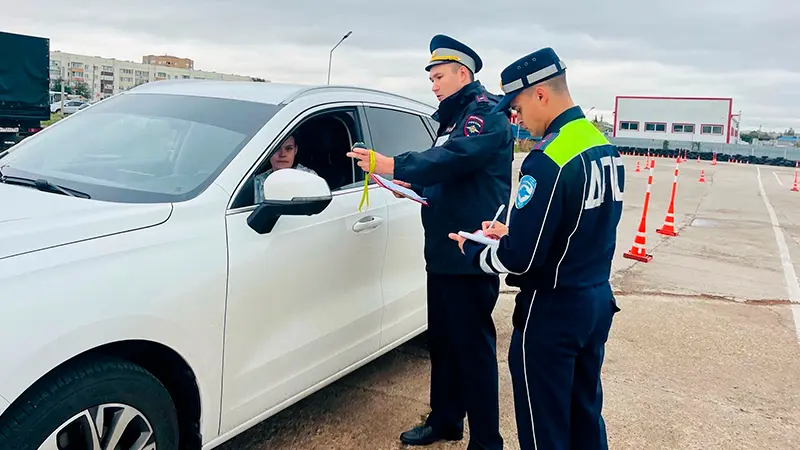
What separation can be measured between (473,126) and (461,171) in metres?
0.21

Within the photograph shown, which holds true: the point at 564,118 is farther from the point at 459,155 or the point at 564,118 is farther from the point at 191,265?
the point at 191,265

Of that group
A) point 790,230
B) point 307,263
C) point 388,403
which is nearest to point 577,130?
point 307,263

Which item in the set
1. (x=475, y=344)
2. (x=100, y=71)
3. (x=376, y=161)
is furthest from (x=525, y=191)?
(x=100, y=71)

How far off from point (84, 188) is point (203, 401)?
0.99 metres

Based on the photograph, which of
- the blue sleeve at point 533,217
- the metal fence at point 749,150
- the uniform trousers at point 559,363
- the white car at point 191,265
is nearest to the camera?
the white car at point 191,265

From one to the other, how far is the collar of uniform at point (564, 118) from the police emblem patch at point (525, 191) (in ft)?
0.73

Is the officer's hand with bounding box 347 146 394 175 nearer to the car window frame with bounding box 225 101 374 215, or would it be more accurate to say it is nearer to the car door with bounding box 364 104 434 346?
the car window frame with bounding box 225 101 374 215

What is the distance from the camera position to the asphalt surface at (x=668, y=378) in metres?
3.47

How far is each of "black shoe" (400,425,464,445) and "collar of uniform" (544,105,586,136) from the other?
1762 mm

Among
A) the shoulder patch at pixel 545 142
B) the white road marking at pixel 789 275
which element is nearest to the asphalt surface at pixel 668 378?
the white road marking at pixel 789 275

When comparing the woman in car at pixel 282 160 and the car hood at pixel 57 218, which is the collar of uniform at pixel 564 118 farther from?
the car hood at pixel 57 218

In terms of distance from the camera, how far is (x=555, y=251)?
232cm

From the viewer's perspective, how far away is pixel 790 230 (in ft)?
40.1

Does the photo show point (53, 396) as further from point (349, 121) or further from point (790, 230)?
point (790, 230)
